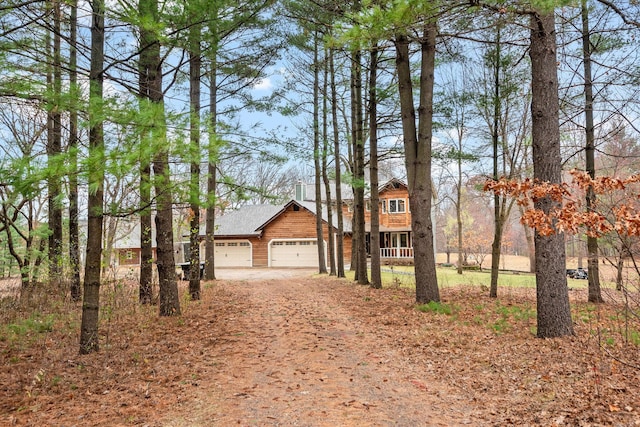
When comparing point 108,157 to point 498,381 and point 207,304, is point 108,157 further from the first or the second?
point 207,304

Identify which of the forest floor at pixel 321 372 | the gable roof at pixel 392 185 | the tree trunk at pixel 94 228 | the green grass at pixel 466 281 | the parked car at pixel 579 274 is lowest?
the parked car at pixel 579 274

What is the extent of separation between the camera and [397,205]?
2986 centimetres

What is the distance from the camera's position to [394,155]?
14.4m

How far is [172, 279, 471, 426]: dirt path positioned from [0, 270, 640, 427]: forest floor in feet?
0.06

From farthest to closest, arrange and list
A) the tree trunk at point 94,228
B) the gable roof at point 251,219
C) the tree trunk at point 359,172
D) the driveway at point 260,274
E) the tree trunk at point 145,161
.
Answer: the gable roof at point 251,219 < the driveway at point 260,274 < the tree trunk at point 359,172 < the tree trunk at point 94,228 < the tree trunk at point 145,161

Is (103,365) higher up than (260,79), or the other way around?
(260,79)

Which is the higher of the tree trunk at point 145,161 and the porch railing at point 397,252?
the tree trunk at point 145,161

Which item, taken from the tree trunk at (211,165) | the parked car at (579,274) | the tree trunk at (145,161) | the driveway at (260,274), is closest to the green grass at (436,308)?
the tree trunk at (211,165)

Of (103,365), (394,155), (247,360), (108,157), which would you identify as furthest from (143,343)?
(394,155)

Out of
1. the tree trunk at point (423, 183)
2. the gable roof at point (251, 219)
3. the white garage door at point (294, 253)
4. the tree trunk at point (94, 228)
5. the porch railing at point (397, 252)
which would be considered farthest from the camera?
the porch railing at point (397, 252)

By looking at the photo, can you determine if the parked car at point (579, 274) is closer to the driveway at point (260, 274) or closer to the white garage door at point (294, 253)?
the driveway at point (260, 274)

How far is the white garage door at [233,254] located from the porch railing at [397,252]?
996cm

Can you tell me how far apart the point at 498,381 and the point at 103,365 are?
4.76 metres

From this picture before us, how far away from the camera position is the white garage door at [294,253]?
28.3 meters
